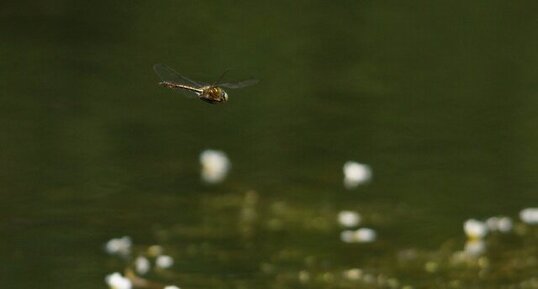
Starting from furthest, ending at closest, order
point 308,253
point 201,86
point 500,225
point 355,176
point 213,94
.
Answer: point 355,176 < point 500,225 < point 308,253 < point 201,86 < point 213,94

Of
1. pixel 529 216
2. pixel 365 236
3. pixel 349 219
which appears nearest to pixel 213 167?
pixel 349 219

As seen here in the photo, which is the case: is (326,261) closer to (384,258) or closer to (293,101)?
(384,258)

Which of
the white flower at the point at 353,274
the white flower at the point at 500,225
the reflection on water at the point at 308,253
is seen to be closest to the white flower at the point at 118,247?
the reflection on water at the point at 308,253

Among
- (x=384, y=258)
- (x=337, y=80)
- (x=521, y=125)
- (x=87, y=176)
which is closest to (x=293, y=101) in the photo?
(x=337, y=80)

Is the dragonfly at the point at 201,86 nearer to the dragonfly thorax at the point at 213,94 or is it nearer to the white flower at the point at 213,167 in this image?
the dragonfly thorax at the point at 213,94

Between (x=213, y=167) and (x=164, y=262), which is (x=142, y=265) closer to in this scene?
(x=164, y=262)

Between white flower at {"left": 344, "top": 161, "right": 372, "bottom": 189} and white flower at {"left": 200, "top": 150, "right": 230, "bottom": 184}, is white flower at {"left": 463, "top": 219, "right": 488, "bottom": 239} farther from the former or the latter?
white flower at {"left": 200, "top": 150, "right": 230, "bottom": 184}

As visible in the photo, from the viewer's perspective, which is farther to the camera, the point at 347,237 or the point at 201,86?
the point at 347,237
